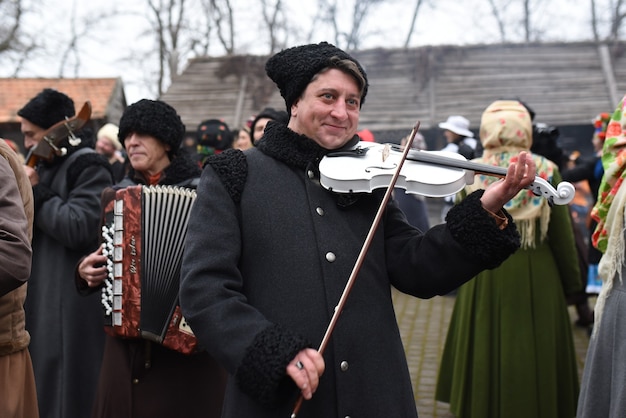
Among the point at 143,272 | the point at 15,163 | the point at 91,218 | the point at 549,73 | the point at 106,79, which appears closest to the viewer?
the point at 15,163

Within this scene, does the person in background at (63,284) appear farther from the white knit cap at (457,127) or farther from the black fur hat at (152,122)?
the white knit cap at (457,127)

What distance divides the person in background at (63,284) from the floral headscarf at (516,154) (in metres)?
2.26

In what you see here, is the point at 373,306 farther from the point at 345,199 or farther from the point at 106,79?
the point at 106,79

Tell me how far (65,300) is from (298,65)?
95.6 inches

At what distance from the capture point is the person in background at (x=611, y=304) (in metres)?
2.90

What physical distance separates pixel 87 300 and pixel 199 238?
226 cm

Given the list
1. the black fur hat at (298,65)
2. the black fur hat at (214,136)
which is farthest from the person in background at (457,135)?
the black fur hat at (298,65)

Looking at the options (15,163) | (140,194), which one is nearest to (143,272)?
(140,194)

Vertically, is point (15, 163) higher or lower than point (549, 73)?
lower

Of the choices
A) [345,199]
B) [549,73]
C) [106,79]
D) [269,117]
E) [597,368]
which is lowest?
[597,368]

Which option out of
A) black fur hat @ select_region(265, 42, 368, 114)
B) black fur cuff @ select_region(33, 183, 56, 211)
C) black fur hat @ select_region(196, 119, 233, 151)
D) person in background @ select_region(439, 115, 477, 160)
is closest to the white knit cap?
person in background @ select_region(439, 115, 477, 160)

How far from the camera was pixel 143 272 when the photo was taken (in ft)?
9.85

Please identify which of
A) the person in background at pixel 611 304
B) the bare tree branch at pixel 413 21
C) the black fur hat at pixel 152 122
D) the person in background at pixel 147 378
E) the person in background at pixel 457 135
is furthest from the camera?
the bare tree branch at pixel 413 21

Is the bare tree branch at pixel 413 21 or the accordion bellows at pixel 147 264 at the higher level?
the bare tree branch at pixel 413 21
